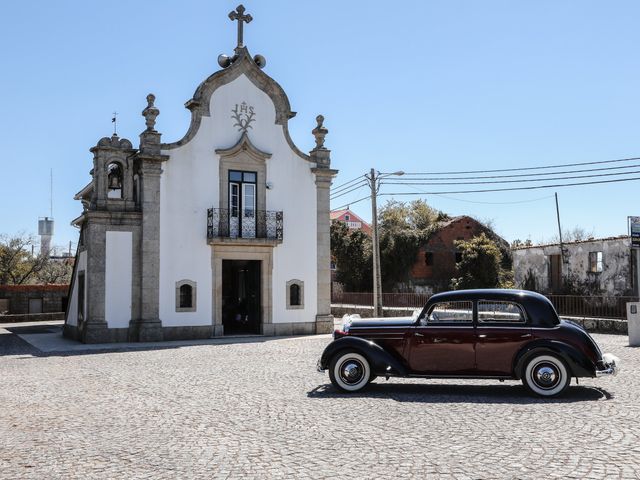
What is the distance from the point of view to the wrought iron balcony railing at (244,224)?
2289 centimetres

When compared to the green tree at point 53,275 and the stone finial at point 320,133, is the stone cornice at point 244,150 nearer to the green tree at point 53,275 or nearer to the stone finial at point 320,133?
the stone finial at point 320,133

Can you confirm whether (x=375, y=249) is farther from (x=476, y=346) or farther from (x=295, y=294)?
(x=476, y=346)

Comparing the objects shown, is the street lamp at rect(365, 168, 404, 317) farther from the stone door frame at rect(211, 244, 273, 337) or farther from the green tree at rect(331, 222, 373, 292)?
the green tree at rect(331, 222, 373, 292)

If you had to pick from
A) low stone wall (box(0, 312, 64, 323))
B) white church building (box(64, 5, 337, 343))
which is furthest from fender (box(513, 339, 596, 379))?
low stone wall (box(0, 312, 64, 323))

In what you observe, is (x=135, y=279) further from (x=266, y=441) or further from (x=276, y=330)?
(x=266, y=441)

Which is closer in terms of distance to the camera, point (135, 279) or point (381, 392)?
point (381, 392)

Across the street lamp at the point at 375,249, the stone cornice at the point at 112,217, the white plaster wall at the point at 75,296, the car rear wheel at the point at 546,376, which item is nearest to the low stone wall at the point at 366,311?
the street lamp at the point at 375,249

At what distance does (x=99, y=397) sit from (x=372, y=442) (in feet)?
17.5

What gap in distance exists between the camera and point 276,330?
23.9m

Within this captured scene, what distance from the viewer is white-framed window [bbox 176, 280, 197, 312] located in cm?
2241

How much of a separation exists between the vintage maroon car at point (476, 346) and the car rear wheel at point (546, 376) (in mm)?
15

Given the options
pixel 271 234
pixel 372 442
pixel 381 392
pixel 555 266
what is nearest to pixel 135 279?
pixel 271 234

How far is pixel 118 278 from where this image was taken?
21.6 metres

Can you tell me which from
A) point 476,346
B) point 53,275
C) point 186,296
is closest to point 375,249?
point 186,296
